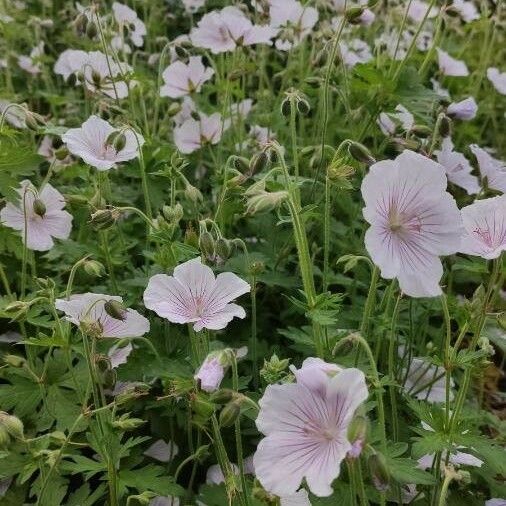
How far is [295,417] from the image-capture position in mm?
1360

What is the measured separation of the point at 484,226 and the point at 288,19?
172 cm

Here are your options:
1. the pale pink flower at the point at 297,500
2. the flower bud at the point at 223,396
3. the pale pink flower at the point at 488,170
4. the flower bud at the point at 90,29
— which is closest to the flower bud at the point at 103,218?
the flower bud at the point at 223,396

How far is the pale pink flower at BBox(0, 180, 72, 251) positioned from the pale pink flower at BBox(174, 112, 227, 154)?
0.65 meters

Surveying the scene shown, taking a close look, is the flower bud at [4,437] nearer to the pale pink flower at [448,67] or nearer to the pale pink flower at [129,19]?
the pale pink flower at [129,19]

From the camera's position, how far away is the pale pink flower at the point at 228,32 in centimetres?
286

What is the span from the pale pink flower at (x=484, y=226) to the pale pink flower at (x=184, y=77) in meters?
1.58

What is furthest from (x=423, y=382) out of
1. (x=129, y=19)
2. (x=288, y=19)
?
(x=129, y=19)

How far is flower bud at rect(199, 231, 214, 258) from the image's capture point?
68.9 inches

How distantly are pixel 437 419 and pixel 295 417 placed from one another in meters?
0.50

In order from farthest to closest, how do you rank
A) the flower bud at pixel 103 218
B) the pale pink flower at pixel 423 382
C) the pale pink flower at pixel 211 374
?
the pale pink flower at pixel 423 382
the flower bud at pixel 103 218
the pale pink flower at pixel 211 374

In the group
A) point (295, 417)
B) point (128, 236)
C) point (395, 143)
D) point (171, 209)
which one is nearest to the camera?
point (295, 417)

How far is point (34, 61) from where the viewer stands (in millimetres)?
3393

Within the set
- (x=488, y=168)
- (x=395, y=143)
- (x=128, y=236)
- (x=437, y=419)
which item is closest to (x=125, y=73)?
(x=128, y=236)

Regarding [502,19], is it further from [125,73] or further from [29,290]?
[29,290]
